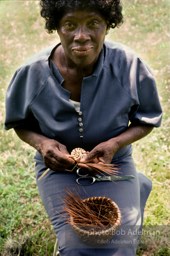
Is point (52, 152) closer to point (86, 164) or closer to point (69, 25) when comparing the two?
point (86, 164)

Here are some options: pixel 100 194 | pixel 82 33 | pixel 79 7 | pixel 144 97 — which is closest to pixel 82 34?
Answer: pixel 82 33

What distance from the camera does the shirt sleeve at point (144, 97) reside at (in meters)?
2.12

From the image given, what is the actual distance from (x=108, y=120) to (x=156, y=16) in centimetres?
360

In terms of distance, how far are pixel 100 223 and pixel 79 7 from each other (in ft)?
3.04

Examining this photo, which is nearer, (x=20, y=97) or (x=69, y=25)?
(x=69, y=25)

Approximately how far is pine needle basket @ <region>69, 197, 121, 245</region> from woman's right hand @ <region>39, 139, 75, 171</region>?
0.19 m

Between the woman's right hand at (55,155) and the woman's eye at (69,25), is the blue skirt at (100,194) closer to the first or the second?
the woman's right hand at (55,155)

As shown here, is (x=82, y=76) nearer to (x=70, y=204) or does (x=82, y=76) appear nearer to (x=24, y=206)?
(x=70, y=204)

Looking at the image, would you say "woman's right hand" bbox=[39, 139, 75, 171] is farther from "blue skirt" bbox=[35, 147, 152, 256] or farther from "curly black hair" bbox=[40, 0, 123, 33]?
"curly black hair" bbox=[40, 0, 123, 33]

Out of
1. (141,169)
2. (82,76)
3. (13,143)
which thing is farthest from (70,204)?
(13,143)

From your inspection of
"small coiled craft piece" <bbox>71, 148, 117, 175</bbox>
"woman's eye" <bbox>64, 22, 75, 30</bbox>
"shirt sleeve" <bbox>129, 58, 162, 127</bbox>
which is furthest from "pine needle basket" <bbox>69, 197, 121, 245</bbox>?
"woman's eye" <bbox>64, 22, 75, 30</bbox>

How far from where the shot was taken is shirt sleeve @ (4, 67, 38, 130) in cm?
212

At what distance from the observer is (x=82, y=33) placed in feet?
6.21

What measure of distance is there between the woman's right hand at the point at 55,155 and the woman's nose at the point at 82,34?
0.51 meters
